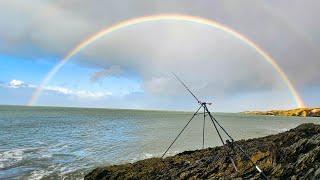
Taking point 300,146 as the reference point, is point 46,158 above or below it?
below

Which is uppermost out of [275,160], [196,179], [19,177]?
[275,160]

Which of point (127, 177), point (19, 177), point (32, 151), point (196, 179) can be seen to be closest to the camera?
point (196, 179)

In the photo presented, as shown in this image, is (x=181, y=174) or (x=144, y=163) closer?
(x=181, y=174)

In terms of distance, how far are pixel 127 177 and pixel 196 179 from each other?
4.55 meters

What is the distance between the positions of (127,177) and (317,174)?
33.1 feet

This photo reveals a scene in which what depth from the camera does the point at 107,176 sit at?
64.6ft

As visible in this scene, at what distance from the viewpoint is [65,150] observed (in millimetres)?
42531

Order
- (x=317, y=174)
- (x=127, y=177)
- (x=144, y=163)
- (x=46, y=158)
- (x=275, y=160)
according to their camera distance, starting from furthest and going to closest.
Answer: (x=46, y=158) < (x=144, y=163) < (x=127, y=177) < (x=275, y=160) < (x=317, y=174)

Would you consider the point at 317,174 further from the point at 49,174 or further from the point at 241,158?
the point at 49,174

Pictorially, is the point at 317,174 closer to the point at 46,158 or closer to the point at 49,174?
the point at 49,174

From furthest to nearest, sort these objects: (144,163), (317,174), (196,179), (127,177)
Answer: (144,163) < (127,177) < (196,179) < (317,174)

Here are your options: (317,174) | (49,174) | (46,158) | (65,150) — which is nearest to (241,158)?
(317,174)

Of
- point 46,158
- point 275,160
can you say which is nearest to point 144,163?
point 275,160

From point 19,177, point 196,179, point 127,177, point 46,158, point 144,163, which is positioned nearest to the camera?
point 196,179
